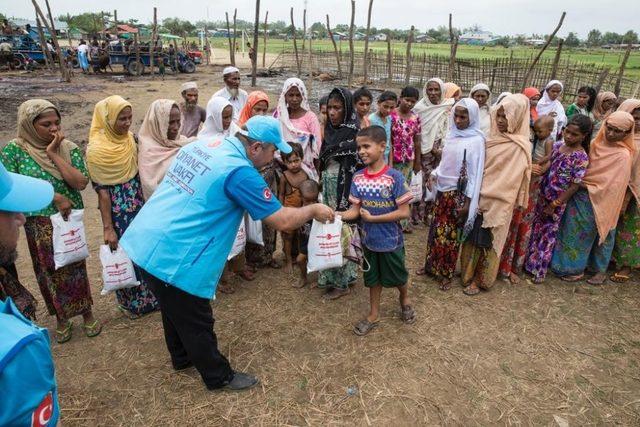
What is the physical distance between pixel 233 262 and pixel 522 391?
106 inches

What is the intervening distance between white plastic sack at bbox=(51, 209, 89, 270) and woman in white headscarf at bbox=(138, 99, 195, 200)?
533 mm

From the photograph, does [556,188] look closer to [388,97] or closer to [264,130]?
[388,97]

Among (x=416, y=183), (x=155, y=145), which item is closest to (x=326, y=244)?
(x=155, y=145)

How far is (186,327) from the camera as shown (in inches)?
93.0

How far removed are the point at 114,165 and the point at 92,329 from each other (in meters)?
1.36

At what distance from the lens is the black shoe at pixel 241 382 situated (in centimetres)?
264

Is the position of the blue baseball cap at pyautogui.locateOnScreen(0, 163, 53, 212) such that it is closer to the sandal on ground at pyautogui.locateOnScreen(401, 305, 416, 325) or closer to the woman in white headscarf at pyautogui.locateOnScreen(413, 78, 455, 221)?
the sandal on ground at pyautogui.locateOnScreen(401, 305, 416, 325)

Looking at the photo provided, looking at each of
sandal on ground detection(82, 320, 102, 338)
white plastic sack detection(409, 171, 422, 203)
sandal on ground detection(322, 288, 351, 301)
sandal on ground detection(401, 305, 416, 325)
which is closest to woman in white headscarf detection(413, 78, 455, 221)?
white plastic sack detection(409, 171, 422, 203)

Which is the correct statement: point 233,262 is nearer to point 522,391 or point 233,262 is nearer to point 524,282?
point 522,391

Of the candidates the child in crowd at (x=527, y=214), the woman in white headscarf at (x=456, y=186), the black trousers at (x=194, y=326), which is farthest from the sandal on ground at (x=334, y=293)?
the child in crowd at (x=527, y=214)

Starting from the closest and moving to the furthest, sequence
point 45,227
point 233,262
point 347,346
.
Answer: point 45,227
point 347,346
point 233,262

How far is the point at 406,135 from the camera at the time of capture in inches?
177

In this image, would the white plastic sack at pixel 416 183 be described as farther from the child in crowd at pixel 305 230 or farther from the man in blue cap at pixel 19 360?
the man in blue cap at pixel 19 360

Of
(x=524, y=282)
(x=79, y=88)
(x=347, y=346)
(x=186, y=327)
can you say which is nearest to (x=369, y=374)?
(x=347, y=346)
